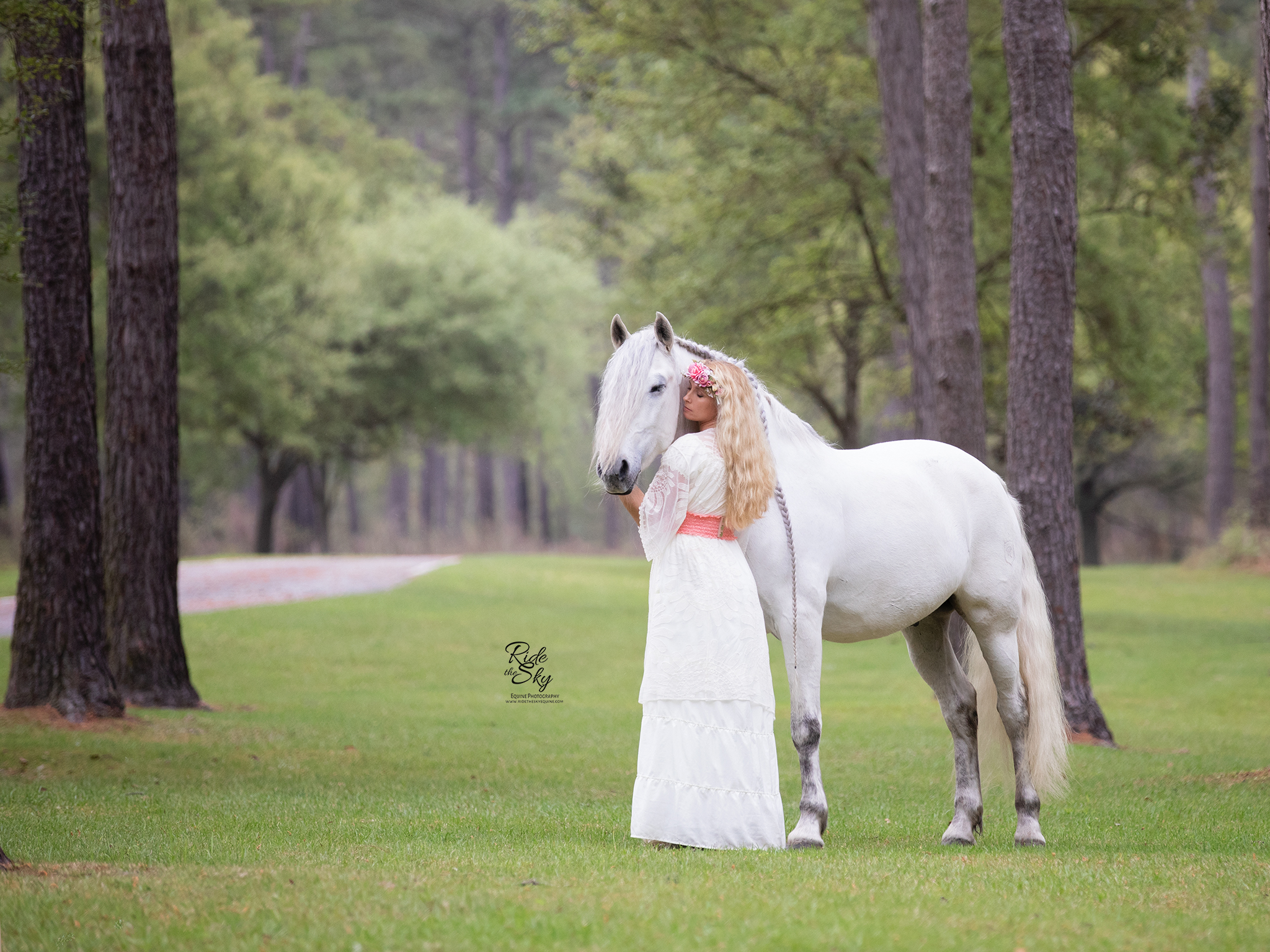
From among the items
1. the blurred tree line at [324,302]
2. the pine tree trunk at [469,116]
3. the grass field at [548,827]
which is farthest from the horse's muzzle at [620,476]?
the pine tree trunk at [469,116]

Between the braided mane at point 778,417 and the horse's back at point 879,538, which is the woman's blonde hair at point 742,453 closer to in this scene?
the braided mane at point 778,417

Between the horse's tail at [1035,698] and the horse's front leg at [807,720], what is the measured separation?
4.96 feet

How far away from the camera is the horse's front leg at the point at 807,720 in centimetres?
559

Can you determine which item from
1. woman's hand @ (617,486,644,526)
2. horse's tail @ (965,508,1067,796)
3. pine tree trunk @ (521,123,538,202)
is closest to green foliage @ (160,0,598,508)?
pine tree trunk @ (521,123,538,202)

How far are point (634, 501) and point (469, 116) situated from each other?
45.1 meters

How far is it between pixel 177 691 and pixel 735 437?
25.9ft

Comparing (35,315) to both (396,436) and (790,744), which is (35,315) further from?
(396,436)

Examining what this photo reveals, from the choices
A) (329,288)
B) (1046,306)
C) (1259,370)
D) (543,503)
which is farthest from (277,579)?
(543,503)

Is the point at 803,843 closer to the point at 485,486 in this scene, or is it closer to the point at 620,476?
the point at 620,476

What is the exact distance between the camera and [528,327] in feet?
119

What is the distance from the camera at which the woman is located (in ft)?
17.5

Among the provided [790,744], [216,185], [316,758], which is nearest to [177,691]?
[316,758]

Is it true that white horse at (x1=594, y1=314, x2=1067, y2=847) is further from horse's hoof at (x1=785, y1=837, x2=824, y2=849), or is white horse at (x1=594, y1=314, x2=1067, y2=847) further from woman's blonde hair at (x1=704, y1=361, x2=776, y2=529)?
woman's blonde hair at (x1=704, y1=361, x2=776, y2=529)

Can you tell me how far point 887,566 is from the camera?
6.05m
